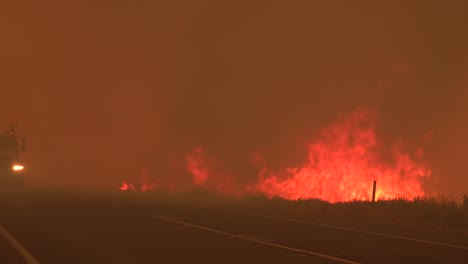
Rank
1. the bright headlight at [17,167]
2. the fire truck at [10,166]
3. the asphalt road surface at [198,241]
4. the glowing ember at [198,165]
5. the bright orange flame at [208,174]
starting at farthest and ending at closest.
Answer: the glowing ember at [198,165]
the bright orange flame at [208,174]
the bright headlight at [17,167]
the fire truck at [10,166]
the asphalt road surface at [198,241]

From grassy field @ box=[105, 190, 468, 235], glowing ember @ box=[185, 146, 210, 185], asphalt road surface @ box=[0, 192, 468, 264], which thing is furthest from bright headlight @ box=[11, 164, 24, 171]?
glowing ember @ box=[185, 146, 210, 185]

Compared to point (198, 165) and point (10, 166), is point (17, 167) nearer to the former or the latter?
point (10, 166)

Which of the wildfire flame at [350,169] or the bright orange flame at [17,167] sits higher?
the wildfire flame at [350,169]

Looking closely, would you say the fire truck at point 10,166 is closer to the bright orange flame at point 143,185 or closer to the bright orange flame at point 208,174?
the bright orange flame at point 143,185

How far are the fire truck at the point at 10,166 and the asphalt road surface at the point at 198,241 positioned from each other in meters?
11.4

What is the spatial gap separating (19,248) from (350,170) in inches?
1187

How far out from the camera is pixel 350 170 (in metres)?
39.1

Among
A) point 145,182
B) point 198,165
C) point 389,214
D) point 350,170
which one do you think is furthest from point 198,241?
point 198,165

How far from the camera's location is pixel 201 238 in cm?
1282

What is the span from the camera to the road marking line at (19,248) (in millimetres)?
10057

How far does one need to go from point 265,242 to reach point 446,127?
1511 inches

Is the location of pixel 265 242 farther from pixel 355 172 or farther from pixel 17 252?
pixel 355 172

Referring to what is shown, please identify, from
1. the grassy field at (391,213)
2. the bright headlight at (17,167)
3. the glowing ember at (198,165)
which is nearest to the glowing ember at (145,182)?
the glowing ember at (198,165)

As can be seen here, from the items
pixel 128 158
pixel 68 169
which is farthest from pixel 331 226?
pixel 68 169
